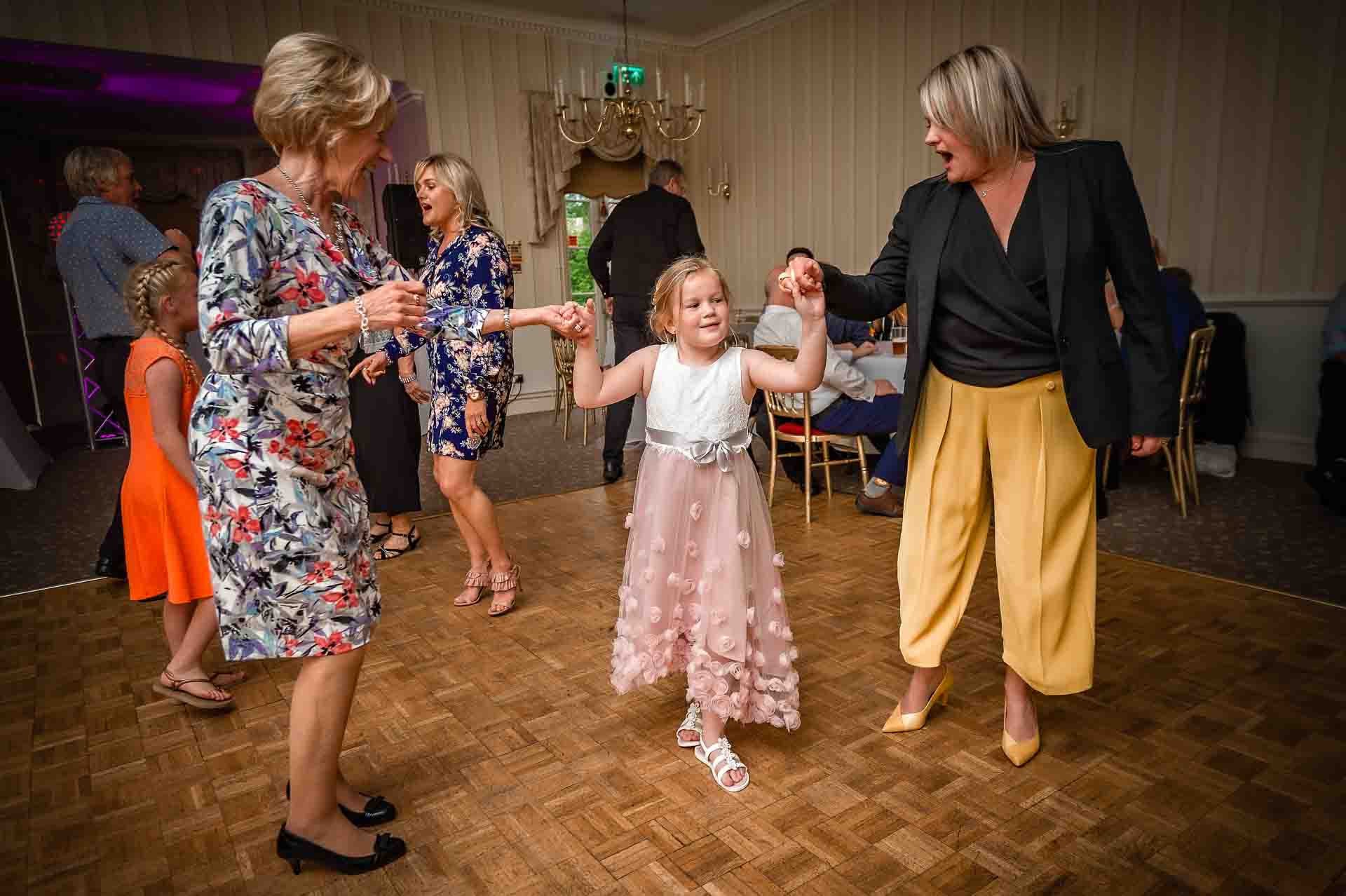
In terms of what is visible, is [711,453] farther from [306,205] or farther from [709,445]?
[306,205]

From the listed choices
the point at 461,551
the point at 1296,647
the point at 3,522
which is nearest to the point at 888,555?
the point at 1296,647

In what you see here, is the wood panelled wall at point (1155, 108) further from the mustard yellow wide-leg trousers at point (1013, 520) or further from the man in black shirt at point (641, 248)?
the mustard yellow wide-leg trousers at point (1013, 520)

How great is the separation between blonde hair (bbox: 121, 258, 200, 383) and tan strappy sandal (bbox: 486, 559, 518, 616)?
1209 mm

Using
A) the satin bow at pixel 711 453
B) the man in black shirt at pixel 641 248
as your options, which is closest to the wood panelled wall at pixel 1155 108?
the man in black shirt at pixel 641 248

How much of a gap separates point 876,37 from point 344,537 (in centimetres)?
704

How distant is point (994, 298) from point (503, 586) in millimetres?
2005

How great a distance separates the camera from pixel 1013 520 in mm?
1889

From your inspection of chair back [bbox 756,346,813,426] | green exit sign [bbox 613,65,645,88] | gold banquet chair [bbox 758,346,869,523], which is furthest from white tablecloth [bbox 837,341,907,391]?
green exit sign [bbox 613,65,645,88]

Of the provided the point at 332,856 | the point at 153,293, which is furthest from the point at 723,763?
the point at 153,293

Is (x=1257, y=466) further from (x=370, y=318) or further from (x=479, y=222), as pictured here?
(x=370, y=318)

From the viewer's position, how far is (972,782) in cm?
190

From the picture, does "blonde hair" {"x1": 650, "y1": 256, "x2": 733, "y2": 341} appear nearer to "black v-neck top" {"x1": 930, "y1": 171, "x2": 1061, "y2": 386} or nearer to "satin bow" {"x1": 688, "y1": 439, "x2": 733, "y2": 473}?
"satin bow" {"x1": 688, "y1": 439, "x2": 733, "y2": 473}

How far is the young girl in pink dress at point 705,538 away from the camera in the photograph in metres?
1.95

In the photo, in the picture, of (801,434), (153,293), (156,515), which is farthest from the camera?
(801,434)
